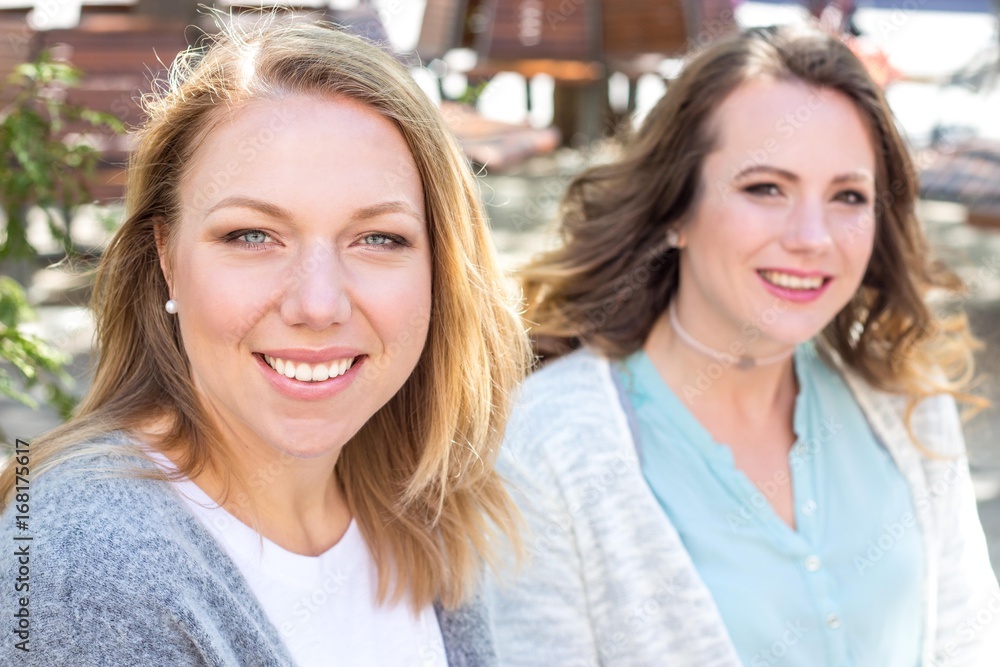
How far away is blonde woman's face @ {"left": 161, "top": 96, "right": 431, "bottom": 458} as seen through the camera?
1.47 meters

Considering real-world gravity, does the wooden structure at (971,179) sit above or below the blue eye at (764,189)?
below

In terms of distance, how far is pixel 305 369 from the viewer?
1515mm

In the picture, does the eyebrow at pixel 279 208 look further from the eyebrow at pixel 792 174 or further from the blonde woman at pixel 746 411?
the eyebrow at pixel 792 174

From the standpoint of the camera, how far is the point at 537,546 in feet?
7.34

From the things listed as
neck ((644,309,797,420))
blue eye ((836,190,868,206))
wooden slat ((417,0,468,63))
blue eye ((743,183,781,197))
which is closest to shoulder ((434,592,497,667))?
neck ((644,309,797,420))

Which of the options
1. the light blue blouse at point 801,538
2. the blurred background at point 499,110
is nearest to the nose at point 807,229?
the light blue blouse at point 801,538

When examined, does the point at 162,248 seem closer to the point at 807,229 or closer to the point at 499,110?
the point at 807,229

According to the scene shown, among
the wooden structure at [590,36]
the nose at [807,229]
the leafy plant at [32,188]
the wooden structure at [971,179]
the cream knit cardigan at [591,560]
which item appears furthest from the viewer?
the wooden structure at [590,36]

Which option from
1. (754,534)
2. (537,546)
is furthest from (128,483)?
(754,534)

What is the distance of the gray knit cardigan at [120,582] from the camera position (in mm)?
1317

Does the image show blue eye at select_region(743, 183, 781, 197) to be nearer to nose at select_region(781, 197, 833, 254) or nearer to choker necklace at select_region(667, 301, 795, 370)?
nose at select_region(781, 197, 833, 254)

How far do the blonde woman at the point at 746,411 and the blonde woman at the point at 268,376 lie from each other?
1.48ft

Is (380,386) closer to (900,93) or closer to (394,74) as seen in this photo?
(394,74)

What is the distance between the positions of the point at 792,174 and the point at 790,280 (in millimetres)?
227
